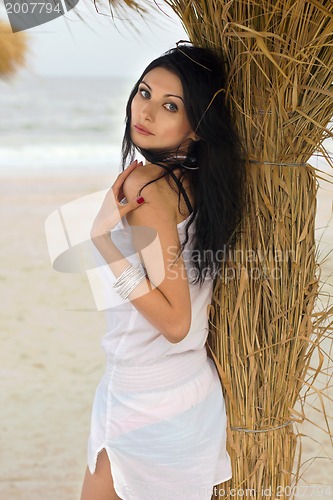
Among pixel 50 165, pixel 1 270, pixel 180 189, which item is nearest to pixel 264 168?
pixel 180 189

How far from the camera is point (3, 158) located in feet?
35.7

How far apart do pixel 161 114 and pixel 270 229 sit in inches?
10.6

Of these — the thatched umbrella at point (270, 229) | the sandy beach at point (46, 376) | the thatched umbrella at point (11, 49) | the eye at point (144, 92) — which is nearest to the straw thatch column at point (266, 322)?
the thatched umbrella at point (270, 229)

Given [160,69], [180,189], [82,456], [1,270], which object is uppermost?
[160,69]

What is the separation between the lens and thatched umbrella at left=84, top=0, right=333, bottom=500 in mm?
1146

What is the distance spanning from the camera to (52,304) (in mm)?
4562

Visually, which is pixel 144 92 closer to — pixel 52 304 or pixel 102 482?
pixel 102 482

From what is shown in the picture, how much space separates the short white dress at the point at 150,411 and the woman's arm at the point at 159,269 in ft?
0.16

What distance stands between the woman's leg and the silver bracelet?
0.30m

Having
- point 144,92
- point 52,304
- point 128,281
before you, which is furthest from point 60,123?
point 128,281

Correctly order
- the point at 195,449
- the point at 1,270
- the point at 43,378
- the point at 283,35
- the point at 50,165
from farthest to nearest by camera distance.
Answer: the point at 50,165
the point at 1,270
the point at 43,378
the point at 195,449
the point at 283,35

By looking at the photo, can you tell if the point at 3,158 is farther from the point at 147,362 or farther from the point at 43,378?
the point at 147,362

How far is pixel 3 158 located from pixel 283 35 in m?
10.1

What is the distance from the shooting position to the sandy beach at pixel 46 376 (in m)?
2.46
